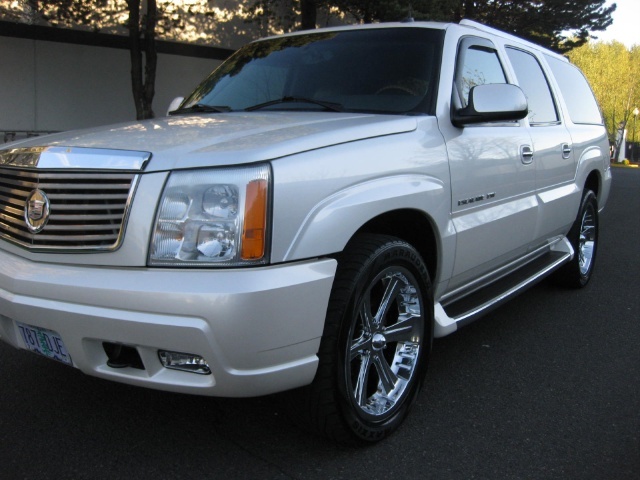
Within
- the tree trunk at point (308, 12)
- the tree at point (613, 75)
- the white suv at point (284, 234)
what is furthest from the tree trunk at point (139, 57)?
the tree at point (613, 75)

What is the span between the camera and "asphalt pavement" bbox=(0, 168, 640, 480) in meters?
2.61

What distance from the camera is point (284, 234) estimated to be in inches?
89.4

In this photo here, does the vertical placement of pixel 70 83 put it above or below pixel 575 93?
below

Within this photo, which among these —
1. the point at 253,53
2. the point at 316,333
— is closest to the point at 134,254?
the point at 316,333

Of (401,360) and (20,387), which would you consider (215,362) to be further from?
(20,387)

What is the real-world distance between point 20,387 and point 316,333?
1.82 m

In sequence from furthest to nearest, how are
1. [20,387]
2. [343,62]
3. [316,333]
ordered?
1. [343,62]
2. [20,387]
3. [316,333]

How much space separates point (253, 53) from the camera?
167 inches

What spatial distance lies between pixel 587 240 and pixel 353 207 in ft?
12.7

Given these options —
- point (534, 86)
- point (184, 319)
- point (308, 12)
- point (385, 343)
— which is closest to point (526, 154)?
point (534, 86)

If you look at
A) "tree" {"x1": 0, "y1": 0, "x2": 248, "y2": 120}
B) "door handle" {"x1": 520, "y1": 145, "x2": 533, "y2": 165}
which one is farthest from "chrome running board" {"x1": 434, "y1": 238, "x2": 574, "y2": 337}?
"tree" {"x1": 0, "y1": 0, "x2": 248, "y2": 120}

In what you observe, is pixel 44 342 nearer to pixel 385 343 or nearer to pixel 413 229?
pixel 385 343

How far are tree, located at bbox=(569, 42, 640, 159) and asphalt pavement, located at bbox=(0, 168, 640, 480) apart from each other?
50.0 m

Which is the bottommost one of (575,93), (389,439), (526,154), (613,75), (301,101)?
(389,439)
